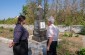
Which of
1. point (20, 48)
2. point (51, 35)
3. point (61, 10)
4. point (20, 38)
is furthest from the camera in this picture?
point (61, 10)

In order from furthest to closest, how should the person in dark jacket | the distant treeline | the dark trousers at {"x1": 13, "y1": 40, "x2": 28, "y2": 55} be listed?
1. the distant treeline
2. the dark trousers at {"x1": 13, "y1": 40, "x2": 28, "y2": 55}
3. the person in dark jacket

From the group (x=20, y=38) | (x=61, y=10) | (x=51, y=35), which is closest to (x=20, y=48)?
(x=20, y=38)

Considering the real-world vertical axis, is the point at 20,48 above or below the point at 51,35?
below

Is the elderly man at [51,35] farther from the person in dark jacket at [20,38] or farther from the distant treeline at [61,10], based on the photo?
the distant treeline at [61,10]

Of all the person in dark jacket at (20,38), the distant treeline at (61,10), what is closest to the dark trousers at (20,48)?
the person in dark jacket at (20,38)

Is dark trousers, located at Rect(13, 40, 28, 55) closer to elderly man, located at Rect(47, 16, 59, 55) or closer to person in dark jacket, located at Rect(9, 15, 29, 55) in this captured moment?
person in dark jacket, located at Rect(9, 15, 29, 55)

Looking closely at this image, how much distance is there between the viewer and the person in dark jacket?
6547mm

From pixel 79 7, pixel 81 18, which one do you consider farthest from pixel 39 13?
pixel 79 7

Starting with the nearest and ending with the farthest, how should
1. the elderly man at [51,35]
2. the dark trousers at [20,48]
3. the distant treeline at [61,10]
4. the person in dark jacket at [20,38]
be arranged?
1. the person in dark jacket at [20,38]
2. the dark trousers at [20,48]
3. the elderly man at [51,35]
4. the distant treeline at [61,10]

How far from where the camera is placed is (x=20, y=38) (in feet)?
21.7

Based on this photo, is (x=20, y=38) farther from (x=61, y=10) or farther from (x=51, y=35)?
(x=61, y=10)

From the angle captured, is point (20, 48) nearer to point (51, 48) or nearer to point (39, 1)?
point (51, 48)

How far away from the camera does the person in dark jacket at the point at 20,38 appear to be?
655 cm

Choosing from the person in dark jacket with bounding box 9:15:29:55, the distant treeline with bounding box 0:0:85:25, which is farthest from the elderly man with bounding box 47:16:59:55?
the distant treeline with bounding box 0:0:85:25
